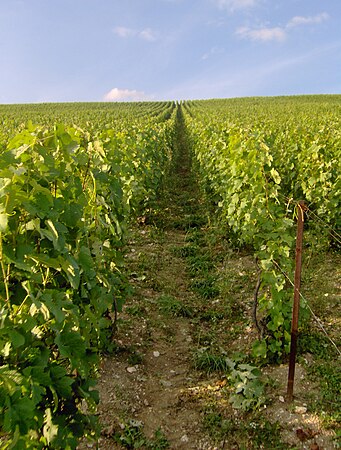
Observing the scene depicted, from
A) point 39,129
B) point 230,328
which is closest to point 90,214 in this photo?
point 39,129

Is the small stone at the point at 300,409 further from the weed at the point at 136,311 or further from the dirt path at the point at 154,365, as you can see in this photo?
the weed at the point at 136,311

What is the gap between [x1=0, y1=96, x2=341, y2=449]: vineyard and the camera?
1.89 meters

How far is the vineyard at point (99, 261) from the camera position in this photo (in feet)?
6.20

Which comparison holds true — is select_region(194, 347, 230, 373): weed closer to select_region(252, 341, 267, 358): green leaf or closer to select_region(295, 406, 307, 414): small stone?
select_region(252, 341, 267, 358): green leaf

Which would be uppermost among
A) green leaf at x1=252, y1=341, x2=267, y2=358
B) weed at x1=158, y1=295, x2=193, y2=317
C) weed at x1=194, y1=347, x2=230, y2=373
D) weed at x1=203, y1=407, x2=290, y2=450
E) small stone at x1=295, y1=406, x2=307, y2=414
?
green leaf at x1=252, y1=341, x2=267, y2=358

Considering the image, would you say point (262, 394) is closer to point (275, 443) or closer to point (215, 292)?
point (275, 443)

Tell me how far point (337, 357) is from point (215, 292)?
1.78 metres

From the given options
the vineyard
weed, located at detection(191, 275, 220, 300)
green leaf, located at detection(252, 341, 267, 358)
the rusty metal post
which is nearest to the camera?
the vineyard

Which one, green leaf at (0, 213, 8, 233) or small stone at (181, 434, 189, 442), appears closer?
green leaf at (0, 213, 8, 233)

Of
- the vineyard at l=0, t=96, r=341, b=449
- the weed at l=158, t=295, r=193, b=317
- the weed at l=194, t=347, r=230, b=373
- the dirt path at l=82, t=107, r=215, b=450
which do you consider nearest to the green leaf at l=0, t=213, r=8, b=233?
the vineyard at l=0, t=96, r=341, b=449

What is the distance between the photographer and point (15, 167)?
6.31 feet

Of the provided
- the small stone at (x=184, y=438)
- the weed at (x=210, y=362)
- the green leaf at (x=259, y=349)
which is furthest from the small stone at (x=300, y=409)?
the small stone at (x=184, y=438)

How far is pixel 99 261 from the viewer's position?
290cm

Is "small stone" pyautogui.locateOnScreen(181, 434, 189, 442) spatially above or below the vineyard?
below
